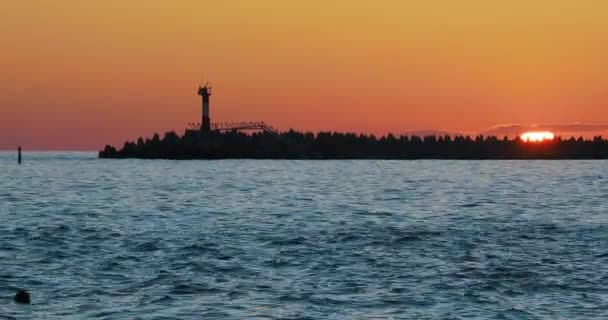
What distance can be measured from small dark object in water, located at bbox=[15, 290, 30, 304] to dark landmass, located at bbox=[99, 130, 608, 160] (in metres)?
144

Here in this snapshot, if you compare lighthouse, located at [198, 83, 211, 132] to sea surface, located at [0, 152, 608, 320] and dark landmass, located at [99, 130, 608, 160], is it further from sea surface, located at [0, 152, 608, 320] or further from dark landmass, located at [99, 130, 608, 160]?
sea surface, located at [0, 152, 608, 320]

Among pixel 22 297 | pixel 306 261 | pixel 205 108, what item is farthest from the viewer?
pixel 205 108

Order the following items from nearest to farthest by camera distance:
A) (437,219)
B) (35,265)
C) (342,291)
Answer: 1. (342,291)
2. (35,265)
3. (437,219)

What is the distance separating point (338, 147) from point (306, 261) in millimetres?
153649

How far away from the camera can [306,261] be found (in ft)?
92.0

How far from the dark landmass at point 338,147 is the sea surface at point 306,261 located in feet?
394

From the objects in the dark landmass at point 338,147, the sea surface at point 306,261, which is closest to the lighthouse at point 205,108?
the dark landmass at point 338,147

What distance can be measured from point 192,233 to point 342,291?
14359 mm

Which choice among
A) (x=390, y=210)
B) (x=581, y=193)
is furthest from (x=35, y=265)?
(x=581, y=193)

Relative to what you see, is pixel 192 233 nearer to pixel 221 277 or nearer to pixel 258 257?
pixel 258 257

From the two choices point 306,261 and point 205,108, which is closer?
point 306,261

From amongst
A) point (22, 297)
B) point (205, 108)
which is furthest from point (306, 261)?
point (205, 108)

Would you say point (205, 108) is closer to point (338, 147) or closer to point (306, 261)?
point (338, 147)

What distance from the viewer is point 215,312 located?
20.2m
